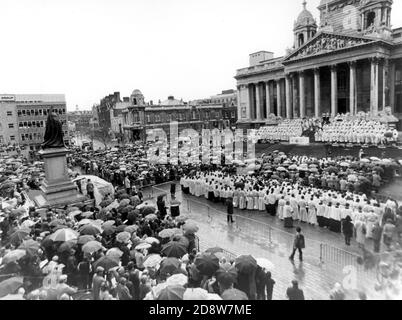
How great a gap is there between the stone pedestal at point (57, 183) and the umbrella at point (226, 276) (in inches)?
602

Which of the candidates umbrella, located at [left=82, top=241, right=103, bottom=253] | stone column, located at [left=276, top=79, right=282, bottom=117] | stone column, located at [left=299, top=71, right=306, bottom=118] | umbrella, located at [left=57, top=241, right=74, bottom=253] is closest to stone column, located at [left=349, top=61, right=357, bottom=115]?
stone column, located at [left=299, top=71, right=306, bottom=118]

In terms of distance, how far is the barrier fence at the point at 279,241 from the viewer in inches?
492

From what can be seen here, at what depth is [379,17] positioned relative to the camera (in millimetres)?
46188

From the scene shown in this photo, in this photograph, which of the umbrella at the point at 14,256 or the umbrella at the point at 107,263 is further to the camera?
the umbrella at the point at 14,256

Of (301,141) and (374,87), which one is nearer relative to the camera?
(301,141)

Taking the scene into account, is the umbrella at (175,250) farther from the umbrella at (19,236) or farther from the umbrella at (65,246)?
the umbrella at (19,236)

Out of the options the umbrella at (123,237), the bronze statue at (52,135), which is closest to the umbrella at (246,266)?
the umbrella at (123,237)

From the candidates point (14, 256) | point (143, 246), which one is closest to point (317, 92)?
point (143, 246)

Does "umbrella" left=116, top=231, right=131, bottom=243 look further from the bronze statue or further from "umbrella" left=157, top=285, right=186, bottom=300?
the bronze statue

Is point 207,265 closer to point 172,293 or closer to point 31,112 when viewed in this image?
point 172,293

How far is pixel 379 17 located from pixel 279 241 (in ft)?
144
